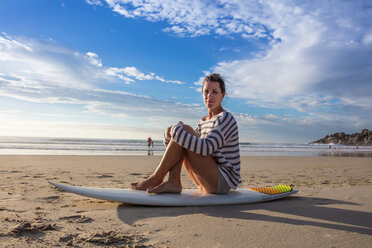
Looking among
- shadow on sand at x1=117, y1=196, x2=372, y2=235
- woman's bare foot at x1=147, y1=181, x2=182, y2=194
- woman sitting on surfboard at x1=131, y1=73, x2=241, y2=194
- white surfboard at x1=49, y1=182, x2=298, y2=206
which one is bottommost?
shadow on sand at x1=117, y1=196, x2=372, y2=235

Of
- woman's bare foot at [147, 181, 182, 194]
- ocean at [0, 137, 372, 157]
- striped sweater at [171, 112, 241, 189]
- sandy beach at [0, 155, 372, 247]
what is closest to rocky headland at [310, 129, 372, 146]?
ocean at [0, 137, 372, 157]

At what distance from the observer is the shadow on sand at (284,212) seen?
251 centimetres

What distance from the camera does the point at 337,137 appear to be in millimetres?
47031

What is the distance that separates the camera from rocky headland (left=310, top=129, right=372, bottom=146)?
4091 cm

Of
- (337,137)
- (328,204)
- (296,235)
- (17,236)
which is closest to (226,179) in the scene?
(296,235)

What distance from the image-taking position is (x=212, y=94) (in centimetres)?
316

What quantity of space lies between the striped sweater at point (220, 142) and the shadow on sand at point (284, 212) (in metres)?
0.41

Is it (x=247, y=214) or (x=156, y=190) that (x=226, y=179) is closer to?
(x=247, y=214)

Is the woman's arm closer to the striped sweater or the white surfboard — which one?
the striped sweater

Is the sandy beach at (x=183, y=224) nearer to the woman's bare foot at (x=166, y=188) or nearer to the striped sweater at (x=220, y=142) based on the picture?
the woman's bare foot at (x=166, y=188)

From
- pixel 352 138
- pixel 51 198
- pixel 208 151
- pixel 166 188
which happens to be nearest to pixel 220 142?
pixel 208 151

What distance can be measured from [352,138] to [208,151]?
4795 centimetres

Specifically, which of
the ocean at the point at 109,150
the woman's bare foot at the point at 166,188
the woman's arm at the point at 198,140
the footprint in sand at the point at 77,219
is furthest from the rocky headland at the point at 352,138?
the footprint in sand at the point at 77,219

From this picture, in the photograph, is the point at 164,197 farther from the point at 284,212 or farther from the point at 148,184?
the point at 284,212
